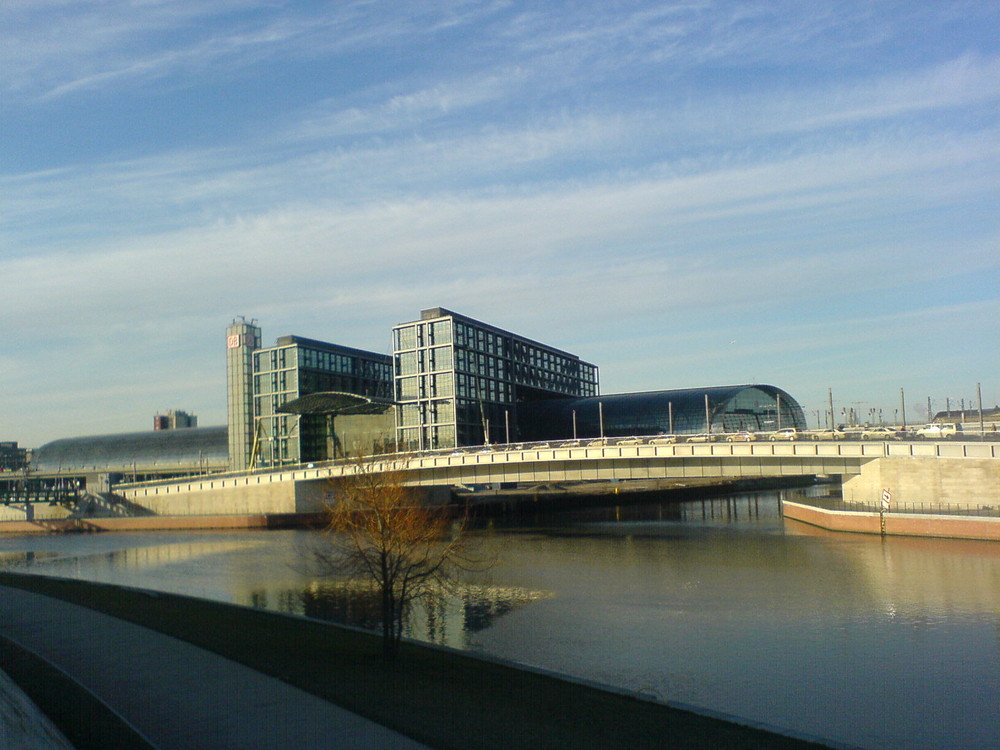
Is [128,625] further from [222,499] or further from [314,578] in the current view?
[222,499]

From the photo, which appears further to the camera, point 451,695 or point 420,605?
point 420,605

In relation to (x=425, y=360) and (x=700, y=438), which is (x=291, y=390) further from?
(x=700, y=438)

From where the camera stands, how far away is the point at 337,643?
24.0 meters

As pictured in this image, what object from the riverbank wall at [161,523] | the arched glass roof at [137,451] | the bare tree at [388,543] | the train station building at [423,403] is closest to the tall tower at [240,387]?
the train station building at [423,403]

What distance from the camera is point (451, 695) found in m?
18.1

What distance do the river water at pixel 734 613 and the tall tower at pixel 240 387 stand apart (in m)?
72.6

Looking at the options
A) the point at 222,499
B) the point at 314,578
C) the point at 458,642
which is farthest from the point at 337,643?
the point at 222,499

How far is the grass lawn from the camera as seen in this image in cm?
1514

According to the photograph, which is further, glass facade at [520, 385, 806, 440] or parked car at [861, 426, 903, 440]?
glass facade at [520, 385, 806, 440]

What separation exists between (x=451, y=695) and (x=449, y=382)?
101m

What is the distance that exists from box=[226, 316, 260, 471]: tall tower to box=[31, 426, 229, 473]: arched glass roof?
39.8 feet

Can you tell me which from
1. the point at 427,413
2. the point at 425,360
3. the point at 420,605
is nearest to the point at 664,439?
the point at 420,605

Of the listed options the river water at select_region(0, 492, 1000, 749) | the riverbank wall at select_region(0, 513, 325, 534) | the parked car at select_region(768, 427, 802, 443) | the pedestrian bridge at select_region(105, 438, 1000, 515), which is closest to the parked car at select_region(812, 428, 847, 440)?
the parked car at select_region(768, 427, 802, 443)

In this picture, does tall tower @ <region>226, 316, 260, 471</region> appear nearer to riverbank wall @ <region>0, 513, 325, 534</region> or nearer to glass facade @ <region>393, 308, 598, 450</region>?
glass facade @ <region>393, 308, 598, 450</region>
